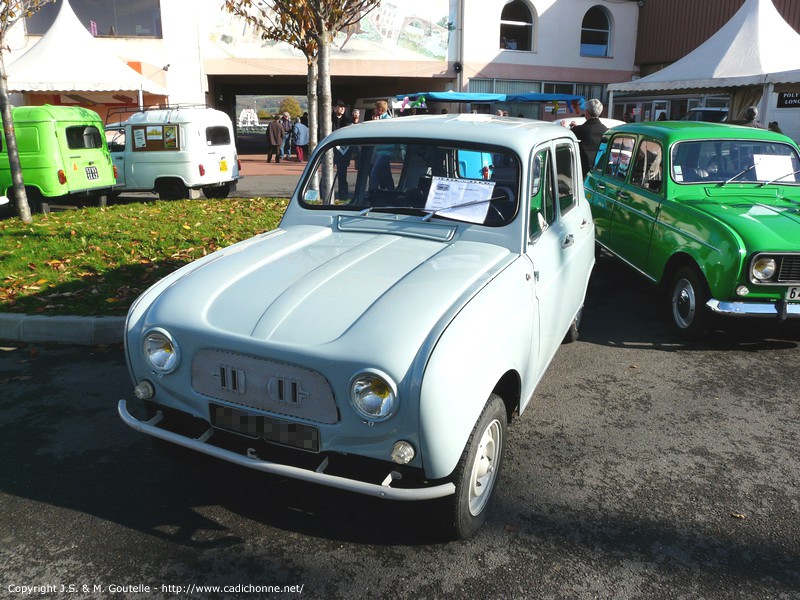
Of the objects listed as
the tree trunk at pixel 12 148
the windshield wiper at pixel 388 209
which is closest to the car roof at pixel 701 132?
the windshield wiper at pixel 388 209

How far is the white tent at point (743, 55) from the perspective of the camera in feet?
51.1

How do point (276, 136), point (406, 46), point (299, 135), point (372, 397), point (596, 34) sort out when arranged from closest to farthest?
point (372, 397)
point (276, 136)
point (299, 135)
point (406, 46)
point (596, 34)

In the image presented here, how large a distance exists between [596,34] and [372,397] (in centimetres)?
3063

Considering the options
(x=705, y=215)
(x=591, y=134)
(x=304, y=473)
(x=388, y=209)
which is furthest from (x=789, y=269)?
(x=591, y=134)

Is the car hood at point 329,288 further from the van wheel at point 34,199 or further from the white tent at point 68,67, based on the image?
the white tent at point 68,67

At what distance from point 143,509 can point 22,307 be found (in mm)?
3586

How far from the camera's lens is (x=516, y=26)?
27.7 metres

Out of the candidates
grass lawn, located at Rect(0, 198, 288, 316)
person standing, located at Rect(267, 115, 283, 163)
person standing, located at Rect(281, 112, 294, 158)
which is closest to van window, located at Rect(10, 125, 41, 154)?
grass lawn, located at Rect(0, 198, 288, 316)

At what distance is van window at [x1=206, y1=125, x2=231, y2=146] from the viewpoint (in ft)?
43.3

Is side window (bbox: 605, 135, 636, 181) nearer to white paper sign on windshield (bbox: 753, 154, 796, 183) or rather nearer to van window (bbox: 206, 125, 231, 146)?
white paper sign on windshield (bbox: 753, 154, 796, 183)

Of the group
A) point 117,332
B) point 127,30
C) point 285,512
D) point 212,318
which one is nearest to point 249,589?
point 285,512

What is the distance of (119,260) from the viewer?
291 inches

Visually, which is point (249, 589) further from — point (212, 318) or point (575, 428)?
point (575, 428)

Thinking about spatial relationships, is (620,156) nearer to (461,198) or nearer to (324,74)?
(461,198)
